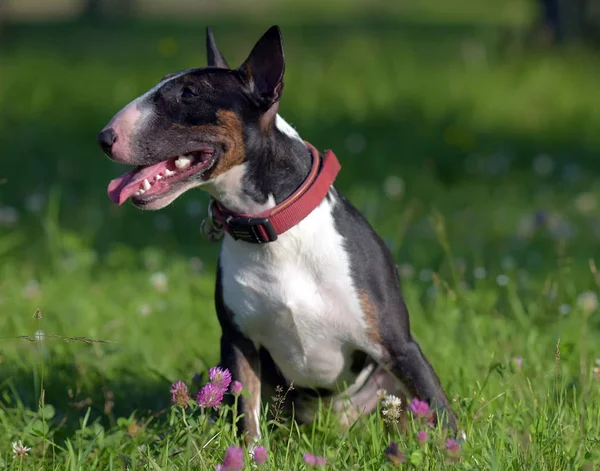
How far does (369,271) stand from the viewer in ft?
10.4

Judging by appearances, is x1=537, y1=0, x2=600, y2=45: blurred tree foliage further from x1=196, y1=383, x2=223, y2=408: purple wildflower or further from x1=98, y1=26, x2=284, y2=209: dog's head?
x1=196, y1=383, x2=223, y2=408: purple wildflower

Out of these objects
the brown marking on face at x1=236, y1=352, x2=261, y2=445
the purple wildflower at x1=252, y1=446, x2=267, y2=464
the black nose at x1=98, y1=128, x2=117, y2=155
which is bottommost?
the brown marking on face at x1=236, y1=352, x2=261, y2=445

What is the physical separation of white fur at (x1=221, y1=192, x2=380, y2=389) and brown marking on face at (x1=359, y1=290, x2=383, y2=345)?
0.05 feet

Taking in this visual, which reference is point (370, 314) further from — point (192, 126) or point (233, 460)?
point (233, 460)

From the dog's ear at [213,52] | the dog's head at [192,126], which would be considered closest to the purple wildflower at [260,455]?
the dog's head at [192,126]

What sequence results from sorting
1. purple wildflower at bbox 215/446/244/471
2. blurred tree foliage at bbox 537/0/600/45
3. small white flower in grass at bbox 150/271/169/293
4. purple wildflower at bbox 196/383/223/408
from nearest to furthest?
purple wildflower at bbox 215/446/244/471
purple wildflower at bbox 196/383/223/408
small white flower in grass at bbox 150/271/169/293
blurred tree foliage at bbox 537/0/600/45

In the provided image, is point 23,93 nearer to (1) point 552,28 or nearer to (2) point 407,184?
(2) point 407,184

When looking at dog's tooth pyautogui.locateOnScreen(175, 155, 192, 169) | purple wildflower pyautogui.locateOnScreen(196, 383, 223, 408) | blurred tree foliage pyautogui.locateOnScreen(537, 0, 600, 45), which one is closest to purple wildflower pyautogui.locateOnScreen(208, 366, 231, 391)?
purple wildflower pyautogui.locateOnScreen(196, 383, 223, 408)

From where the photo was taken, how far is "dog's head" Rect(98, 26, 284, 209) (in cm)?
296

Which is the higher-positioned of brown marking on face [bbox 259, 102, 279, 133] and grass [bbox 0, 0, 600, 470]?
brown marking on face [bbox 259, 102, 279, 133]

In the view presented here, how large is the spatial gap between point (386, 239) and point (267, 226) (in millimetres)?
1944

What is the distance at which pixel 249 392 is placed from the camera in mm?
3246

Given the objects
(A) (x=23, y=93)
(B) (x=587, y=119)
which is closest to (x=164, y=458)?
(B) (x=587, y=119)

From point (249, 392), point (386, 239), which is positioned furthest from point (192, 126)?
point (386, 239)
